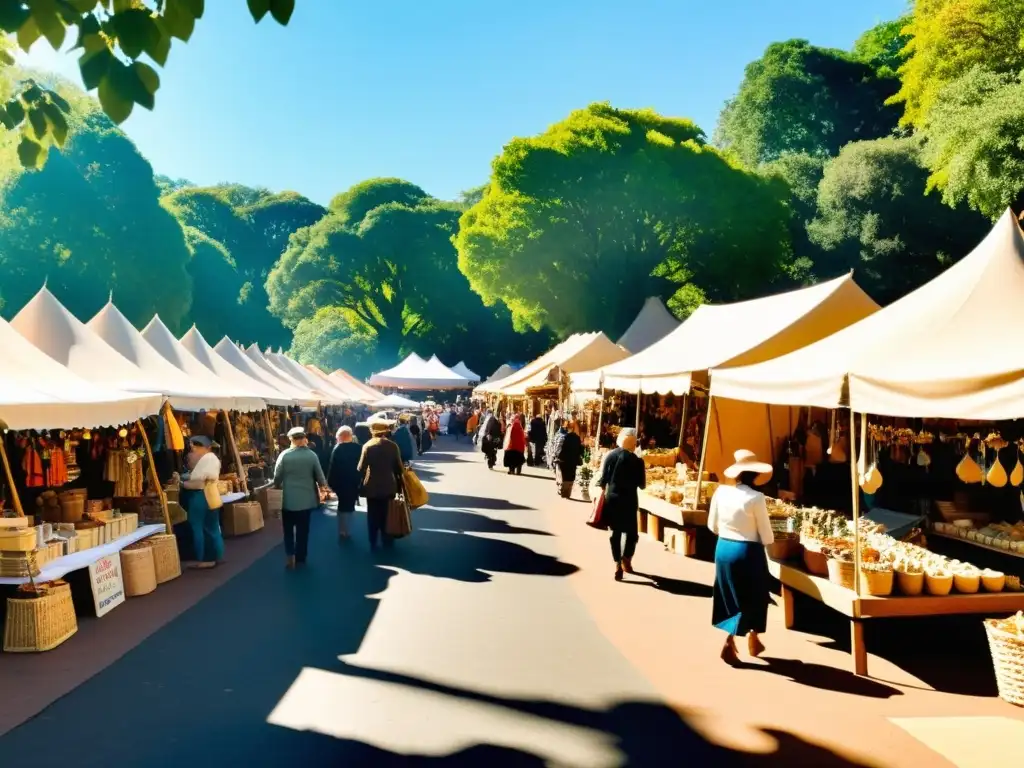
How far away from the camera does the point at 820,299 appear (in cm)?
1220

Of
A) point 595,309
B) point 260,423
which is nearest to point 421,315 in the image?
point 595,309

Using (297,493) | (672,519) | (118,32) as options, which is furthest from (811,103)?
(118,32)

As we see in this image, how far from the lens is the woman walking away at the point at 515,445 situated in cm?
2241

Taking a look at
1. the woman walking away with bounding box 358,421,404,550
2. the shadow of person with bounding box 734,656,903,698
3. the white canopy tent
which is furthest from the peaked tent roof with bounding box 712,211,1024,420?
the white canopy tent

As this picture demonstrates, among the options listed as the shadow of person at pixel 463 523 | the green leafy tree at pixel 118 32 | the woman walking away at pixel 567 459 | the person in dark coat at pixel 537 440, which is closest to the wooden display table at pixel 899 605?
the green leafy tree at pixel 118 32

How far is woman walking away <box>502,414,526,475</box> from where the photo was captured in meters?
22.4

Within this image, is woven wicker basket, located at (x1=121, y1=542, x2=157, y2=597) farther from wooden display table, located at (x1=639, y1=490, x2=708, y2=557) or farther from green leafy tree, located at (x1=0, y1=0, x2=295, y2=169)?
green leafy tree, located at (x1=0, y1=0, x2=295, y2=169)

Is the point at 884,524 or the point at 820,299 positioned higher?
the point at 820,299

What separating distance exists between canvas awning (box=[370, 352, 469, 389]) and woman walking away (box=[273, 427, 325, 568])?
1131 inches

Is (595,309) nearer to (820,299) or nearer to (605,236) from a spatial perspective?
(605,236)

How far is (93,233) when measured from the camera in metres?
30.6

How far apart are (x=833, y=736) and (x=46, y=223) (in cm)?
3134

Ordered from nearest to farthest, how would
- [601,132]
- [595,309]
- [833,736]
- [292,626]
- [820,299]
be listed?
[833,736], [292,626], [820,299], [601,132], [595,309]

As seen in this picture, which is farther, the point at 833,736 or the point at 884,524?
the point at 884,524
